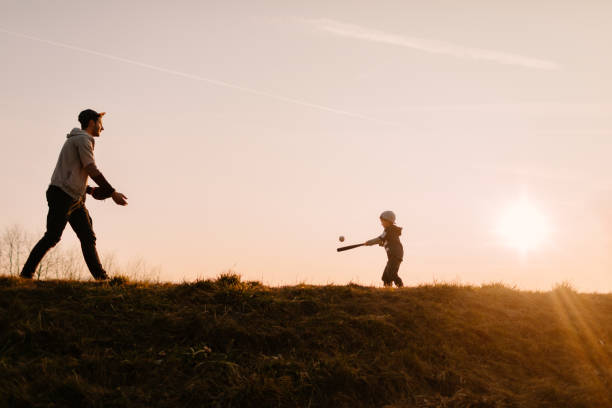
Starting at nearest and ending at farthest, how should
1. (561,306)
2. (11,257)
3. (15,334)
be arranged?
(15,334)
(561,306)
(11,257)

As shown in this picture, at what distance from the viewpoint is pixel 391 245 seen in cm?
1344

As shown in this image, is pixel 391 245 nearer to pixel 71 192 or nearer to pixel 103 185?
pixel 103 185

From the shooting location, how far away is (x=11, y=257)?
17.6 metres

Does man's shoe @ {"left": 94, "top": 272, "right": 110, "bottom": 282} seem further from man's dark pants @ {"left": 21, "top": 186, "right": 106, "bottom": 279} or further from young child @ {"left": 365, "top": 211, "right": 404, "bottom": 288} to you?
young child @ {"left": 365, "top": 211, "right": 404, "bottom": 288}

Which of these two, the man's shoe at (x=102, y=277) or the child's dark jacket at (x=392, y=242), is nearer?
the man's shoe at (x=102, y=277)

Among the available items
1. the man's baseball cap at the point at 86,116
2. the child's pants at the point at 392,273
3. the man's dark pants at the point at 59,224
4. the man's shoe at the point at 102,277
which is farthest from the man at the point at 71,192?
the child's pants at the point at 392,273

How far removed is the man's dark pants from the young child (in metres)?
7.37

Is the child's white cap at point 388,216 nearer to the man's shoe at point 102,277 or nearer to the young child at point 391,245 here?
the young child at point 391,245

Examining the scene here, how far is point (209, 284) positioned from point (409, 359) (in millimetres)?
3554

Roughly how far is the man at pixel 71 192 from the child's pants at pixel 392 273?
720 cm

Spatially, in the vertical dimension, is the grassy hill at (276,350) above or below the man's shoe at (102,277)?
below

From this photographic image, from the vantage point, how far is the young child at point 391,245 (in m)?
13.1

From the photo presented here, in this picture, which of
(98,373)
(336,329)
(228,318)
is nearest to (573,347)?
(336,329)

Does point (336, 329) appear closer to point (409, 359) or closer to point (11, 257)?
point (409, 359)
